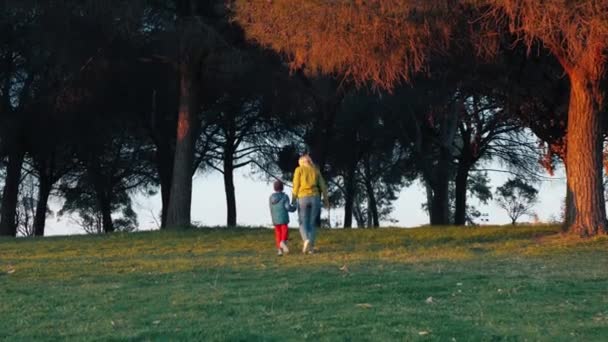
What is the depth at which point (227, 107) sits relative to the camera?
3155cm

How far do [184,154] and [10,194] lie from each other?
9007 mm

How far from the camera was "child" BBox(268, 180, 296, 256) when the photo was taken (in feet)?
50.4

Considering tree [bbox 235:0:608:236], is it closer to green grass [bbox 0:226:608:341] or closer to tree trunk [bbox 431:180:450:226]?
green grass [bbox 0:226:608:341]

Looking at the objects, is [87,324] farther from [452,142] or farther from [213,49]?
[452,142]

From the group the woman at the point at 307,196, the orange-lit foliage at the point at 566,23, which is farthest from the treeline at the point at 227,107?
the woman at the point at 307,196

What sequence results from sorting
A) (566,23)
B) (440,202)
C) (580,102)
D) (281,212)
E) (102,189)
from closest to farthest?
(566,23)
(281,212)
(580,102)
(440,202)
(102,189)

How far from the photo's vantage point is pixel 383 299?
9805mm

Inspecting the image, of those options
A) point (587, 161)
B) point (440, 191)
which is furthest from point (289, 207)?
point (440, 191)

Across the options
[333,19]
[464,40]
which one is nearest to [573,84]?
[464,40]

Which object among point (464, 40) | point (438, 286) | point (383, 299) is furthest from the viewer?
point (464, 40)

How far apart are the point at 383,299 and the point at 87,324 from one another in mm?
3101

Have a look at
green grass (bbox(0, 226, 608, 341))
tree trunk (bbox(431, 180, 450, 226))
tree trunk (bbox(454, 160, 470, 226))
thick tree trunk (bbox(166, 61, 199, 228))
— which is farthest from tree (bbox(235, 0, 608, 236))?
tree trunk (bbox(454, 160, 470, 226))

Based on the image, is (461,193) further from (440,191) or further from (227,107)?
(227,107)

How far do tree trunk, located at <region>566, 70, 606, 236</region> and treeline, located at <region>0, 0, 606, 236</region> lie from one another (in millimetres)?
511
